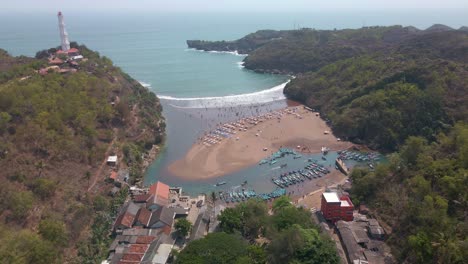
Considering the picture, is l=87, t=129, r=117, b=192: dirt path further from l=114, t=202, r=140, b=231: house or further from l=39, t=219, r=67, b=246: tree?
l=39, t=219, r=67, b=246: tree

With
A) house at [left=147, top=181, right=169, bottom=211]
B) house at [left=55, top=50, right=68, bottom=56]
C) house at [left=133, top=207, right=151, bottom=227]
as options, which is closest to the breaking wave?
house at [left=55, top=50, right=68, bottom=56]

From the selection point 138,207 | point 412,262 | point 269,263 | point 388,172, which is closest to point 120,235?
point 138,207

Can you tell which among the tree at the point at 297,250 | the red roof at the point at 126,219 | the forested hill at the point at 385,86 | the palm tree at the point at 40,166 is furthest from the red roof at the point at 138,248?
the forested hill at the point at 385,86

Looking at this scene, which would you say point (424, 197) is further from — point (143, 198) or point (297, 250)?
point (143, 198)

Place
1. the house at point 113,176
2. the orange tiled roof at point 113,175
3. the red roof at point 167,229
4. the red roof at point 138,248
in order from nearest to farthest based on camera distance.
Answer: the red roof at point 138,248
the red roof at point 167,229
the house at point 113,176
the orange tiled roof at point 113,175

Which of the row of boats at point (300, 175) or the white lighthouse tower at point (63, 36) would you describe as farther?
the white lighthouse tower at point (63, 36)

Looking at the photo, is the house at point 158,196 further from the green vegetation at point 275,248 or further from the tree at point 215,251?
the tree at point 215,251
